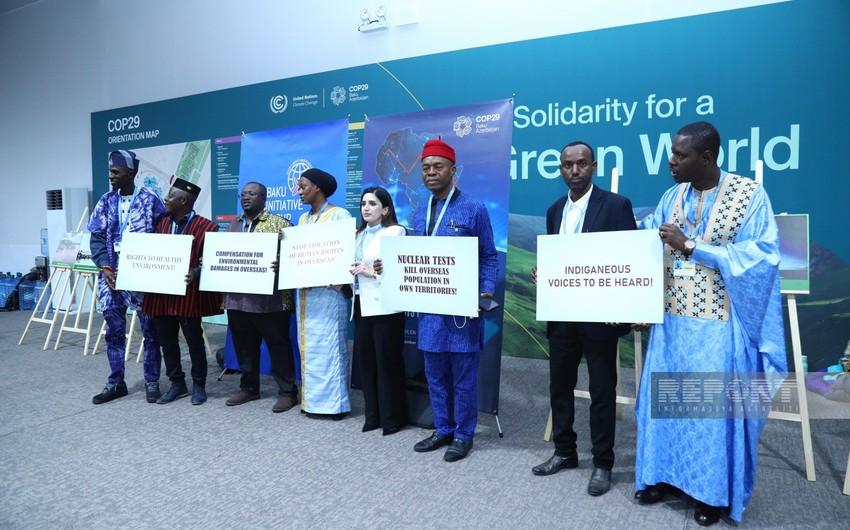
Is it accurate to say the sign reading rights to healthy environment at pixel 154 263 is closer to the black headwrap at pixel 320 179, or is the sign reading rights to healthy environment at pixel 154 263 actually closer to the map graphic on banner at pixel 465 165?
the black headwrap at pixel 320 179

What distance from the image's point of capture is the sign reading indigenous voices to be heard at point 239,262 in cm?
337

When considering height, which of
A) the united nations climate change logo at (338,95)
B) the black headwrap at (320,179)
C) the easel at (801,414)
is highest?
the united nations climate change logo at (338,95)

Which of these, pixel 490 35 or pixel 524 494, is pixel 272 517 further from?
pixel 490 35

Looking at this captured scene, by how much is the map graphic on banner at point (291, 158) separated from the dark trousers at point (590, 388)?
2.10 metres

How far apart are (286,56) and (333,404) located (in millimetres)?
4500

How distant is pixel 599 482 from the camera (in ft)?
7.86

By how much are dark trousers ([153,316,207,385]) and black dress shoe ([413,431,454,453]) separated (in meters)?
1.78

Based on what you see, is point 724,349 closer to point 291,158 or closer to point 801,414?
point 801,414

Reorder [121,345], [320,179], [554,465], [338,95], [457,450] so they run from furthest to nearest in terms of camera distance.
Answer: [338,95], [121,345], [320,179], [457,450], [554,465]

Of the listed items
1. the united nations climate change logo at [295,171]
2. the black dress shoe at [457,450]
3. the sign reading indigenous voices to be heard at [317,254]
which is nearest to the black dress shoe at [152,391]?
the sign reading indigenous voices to be heard at [317,254]

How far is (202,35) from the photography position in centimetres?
688

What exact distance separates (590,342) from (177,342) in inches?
113

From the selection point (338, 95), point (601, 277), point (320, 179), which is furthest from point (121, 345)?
point (601, 277)

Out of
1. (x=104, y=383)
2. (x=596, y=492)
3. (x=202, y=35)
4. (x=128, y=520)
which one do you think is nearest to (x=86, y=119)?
(x=202, y=35)
